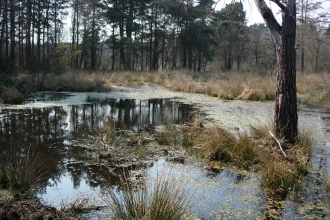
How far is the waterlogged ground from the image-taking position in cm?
373

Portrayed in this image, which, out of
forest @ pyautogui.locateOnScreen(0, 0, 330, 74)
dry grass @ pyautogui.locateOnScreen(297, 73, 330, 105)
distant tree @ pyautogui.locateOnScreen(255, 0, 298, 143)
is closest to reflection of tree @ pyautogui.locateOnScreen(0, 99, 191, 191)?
distant tree @ pyautogui.locateOnScreen(255, 0, 298, 143)

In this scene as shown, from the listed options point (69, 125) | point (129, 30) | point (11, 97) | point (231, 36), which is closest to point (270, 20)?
point (69, 125)

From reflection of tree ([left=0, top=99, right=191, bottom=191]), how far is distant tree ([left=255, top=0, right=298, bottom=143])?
10.0 feet

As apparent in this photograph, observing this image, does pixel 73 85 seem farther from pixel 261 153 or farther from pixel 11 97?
pixel 261 153

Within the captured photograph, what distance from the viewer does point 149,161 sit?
528cm

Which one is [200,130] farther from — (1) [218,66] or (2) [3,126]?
(1) [218,66]

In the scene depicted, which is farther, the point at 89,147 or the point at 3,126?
the point at 3,126

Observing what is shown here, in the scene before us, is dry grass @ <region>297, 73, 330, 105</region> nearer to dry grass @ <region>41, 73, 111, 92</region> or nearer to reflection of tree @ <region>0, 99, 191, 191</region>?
reflection of tree @ <region>0, 99, 191, 191</region>

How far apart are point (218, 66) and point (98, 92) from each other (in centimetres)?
2667

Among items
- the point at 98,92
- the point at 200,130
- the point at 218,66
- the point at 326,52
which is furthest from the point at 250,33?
the point at 200,130

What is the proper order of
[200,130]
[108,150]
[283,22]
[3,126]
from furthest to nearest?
[3,126], [200,130], [108,150], [283,22]

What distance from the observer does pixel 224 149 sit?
5.47 metres

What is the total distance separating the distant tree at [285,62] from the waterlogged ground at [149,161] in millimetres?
762

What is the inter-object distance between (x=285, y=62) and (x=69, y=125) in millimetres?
5426
